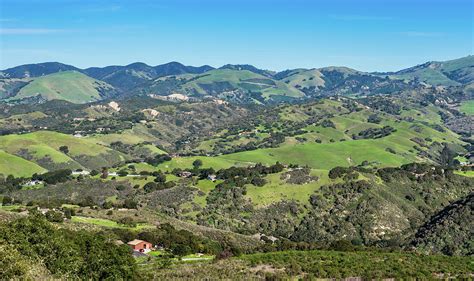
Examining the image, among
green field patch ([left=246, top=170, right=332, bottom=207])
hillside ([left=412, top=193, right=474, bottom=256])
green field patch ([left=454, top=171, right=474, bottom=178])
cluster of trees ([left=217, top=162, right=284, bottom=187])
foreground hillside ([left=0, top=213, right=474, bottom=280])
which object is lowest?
hillside ([left=412, top=193, right=474, bottom=256])

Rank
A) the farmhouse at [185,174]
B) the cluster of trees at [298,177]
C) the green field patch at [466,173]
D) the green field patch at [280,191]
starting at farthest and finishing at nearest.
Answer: the green field patch at [466,173]
the farmhouse at [185,174]
the cluster of trees at [298,177]
the green field patch at [280,191]

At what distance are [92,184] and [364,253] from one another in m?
114

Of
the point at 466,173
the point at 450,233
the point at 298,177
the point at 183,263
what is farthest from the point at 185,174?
the point at 183,263

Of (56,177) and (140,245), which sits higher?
(140,245)

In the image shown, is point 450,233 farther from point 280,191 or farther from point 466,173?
point 466,173

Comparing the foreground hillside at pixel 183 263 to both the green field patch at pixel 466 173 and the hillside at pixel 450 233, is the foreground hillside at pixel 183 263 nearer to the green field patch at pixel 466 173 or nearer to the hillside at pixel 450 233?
the hillside at pixel 450 233

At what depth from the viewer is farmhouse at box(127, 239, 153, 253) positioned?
80500mm

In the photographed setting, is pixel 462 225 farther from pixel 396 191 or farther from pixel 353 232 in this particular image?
pixel 396 191

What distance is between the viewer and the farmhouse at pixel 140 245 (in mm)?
80500

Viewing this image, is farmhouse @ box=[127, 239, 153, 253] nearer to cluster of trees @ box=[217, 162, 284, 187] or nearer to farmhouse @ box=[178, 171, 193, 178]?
Result: cluster of trees @ box=[217, 162, 284, 187]

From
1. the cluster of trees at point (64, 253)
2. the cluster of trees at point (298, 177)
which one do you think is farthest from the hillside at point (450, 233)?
the cluster of trees at point (64, 253)

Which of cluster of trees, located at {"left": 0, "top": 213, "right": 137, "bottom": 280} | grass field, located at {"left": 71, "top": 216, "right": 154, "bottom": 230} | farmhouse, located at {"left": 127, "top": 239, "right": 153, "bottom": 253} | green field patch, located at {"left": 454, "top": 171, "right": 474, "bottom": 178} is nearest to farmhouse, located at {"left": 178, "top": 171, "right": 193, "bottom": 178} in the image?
grass field, located at {"left": 71, "top": 216, "right": 154, "bottom": 230}

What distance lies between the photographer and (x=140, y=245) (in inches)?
3216

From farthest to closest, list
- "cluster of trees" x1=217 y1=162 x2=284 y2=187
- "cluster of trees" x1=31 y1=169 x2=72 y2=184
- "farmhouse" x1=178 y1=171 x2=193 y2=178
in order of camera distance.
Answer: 1. "cluster of trees" x1=31 y1=169 x2=72 y2=184
2. "farmhouse" x1=178 y1=171 x2=193 y2=178
3. "cluster of trees" x1=217 y1=162 x2=284 y2=187
